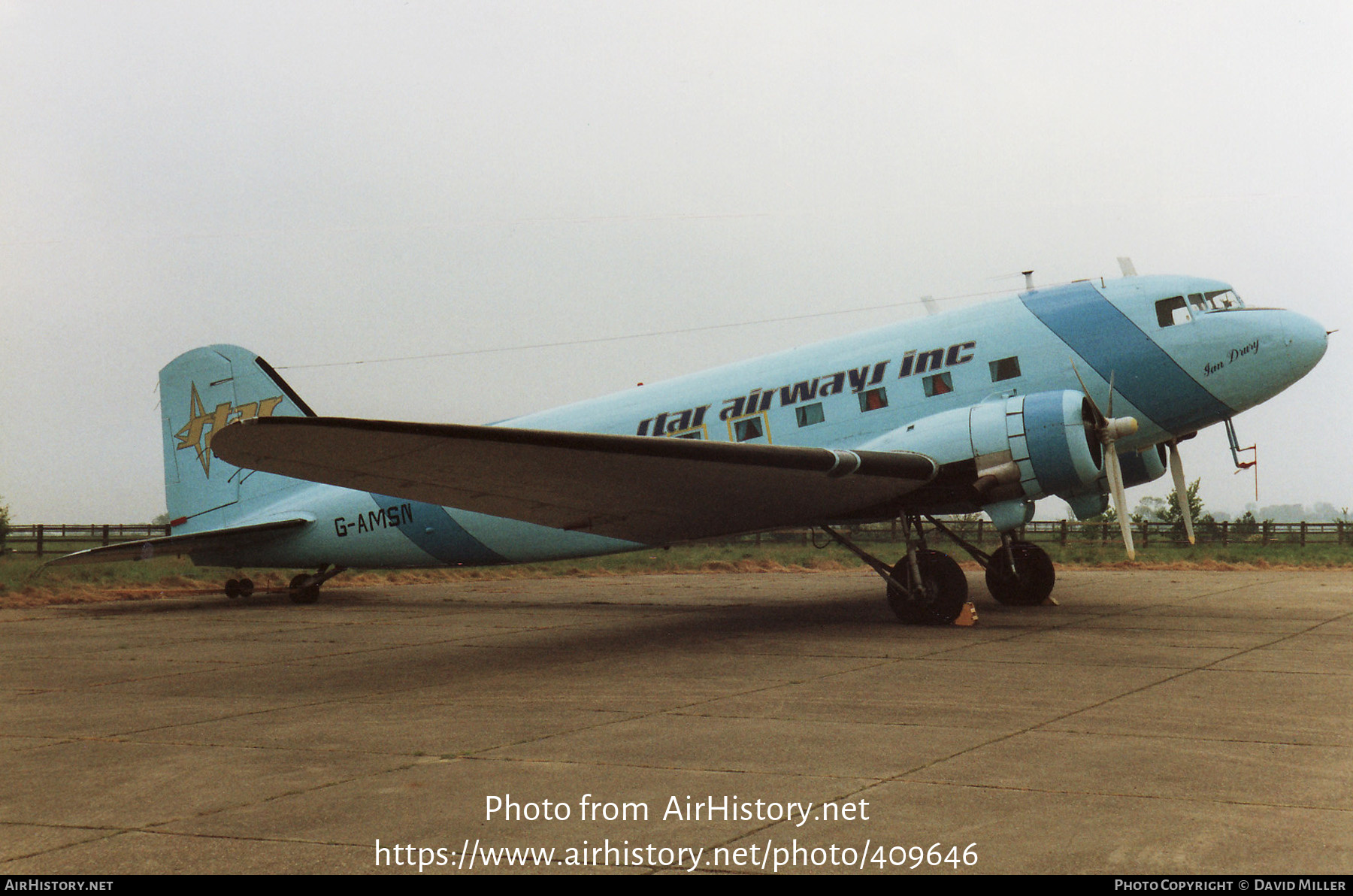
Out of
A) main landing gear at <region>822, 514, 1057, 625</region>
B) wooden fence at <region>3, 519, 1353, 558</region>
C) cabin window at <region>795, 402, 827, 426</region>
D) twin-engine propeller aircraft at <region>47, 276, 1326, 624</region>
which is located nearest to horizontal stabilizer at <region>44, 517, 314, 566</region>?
twin-engine propeller aircraft at <region>47, 276, 1326, 624</region>

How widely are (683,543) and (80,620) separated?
31.5 feet

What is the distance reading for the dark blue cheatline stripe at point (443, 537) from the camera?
622 inches

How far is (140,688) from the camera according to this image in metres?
9.14

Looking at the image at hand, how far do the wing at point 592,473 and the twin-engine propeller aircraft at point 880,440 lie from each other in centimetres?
3

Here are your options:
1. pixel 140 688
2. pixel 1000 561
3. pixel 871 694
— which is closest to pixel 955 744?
pixel 871 694

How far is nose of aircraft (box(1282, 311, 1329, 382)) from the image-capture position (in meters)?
12.5

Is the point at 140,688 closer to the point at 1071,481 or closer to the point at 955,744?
the point at 955,744

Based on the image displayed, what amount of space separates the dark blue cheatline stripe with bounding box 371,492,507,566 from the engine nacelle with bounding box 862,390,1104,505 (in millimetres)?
A: 6983

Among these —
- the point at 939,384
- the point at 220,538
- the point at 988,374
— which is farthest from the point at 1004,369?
the point at 220,538

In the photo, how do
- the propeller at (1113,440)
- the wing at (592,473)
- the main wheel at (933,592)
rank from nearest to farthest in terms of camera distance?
the wing at (592,473)
the propeller at (1113,440)
the main wheel at (933,592)

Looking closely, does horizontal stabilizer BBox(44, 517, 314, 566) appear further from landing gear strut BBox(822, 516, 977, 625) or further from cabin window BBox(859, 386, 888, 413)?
landing gear strut BBox(822, 516, 977, 625)

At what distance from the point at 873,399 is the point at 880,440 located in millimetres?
751

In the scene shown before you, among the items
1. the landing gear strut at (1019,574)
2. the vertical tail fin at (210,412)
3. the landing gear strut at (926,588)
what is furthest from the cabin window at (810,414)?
the vertical tail fin at (210,412)

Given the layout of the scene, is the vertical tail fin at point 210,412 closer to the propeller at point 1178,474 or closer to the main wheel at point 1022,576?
the main wheel at point 1022,576
